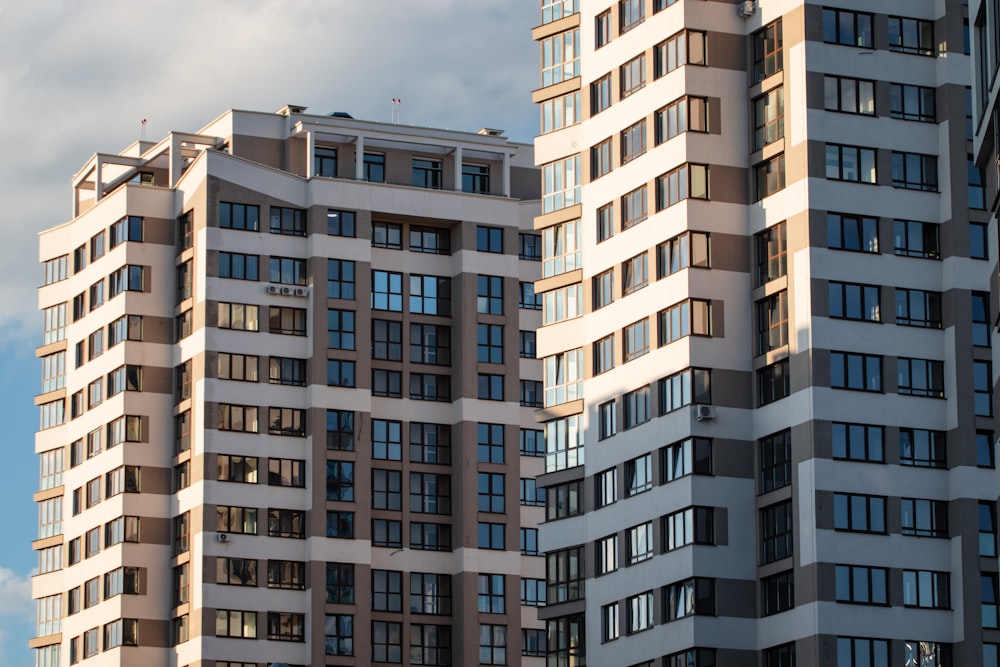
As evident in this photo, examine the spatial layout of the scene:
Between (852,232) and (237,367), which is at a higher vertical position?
(237,367)

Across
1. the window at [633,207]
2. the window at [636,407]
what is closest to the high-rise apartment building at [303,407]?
the window at [633,207]

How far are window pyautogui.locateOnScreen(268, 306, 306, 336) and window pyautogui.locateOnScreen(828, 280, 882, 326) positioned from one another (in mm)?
43889

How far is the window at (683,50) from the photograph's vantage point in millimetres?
98062

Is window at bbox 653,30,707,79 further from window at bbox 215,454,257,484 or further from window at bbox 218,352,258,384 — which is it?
window at bbox 215,454,257,484

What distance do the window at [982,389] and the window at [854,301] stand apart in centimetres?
448

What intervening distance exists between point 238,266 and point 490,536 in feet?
67.7

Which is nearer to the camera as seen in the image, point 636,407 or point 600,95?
point 636,407

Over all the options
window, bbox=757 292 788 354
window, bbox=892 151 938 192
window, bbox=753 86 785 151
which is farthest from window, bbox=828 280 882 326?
window, bbox=753 86 785 151

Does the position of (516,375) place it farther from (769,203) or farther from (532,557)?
(769,203)

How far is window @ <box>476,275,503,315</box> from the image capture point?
13388cm

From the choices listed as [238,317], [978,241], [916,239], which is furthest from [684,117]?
[238,317]

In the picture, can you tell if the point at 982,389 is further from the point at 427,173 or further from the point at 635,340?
the point at 427,173

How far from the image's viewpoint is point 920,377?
93.6m

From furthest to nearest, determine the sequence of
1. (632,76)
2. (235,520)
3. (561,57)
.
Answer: (235,520) < (561,57) < (632,76)
